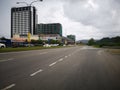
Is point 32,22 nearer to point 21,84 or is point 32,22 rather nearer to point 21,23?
point 21,23

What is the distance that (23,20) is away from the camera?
181875 millimetres

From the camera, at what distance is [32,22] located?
180250mm

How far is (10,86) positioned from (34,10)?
182092mm

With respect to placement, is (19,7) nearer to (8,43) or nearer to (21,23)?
(21,23)

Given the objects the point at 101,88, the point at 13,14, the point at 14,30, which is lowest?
the point at 101,88

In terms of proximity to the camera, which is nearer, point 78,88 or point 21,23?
point 78,88

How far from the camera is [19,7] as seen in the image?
18762cm

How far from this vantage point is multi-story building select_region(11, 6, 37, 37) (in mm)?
177750

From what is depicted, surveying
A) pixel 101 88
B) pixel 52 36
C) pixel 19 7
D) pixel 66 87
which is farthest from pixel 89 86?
pixel 19 7

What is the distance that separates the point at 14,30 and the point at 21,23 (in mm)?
13791

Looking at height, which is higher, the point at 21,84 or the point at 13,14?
the point at 13,14

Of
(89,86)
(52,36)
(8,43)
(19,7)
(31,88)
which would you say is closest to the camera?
(31,88)

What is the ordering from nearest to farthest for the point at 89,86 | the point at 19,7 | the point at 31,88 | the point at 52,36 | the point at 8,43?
the point at 31,88, the point at 89,86, the point at 8,43, the point at 52,36, the point at 19,7

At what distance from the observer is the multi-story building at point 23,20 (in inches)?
6998
